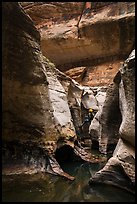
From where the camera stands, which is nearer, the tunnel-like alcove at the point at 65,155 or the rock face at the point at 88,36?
the tunnel-like alcove at the point at 65,155

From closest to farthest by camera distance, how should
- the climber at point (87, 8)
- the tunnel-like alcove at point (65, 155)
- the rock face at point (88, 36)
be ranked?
1. the tunnel-like alcove at point (65, 155)
2. the rock face at point (88, 36)
3. the climber at point (87, 8)

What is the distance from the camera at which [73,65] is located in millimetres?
21531

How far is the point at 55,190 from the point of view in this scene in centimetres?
432

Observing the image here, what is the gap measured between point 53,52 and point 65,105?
13.8 meters

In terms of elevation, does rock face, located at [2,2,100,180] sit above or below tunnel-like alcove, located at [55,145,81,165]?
above

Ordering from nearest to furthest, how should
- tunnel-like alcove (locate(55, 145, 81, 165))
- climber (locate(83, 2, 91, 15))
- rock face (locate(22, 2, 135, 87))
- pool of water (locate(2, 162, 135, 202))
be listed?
pool of water (locate(2, 162, 135, 202)) < tunnel-like alcove (locate(55, 145, 81, 165)) < rock face (locate(22, 2, 135, 87)) < climber (locate(83, 2, 91, 15))

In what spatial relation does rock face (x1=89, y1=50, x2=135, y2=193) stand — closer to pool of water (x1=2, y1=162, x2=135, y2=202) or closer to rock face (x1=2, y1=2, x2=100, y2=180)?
pool of water (x1=2, y1=162, x2=135, y2=202)

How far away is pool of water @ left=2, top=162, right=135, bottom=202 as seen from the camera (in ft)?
12.3

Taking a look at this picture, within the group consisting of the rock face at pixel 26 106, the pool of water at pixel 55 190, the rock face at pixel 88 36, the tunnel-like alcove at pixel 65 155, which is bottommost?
the pool of water at pixel 55 190

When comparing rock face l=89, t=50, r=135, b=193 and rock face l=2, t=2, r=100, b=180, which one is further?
rock face l=2, t=2, r=100, b=180

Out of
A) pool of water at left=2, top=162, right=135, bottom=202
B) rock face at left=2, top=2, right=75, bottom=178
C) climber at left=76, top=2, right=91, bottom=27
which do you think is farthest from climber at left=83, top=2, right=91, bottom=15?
pool of water at left=2, top=162, right=135, bottom=202

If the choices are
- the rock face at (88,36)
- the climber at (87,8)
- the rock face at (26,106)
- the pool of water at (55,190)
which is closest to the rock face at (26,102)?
the rock face at (26,106)

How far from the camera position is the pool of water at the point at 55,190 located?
148 inches

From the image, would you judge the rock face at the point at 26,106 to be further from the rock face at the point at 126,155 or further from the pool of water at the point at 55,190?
the rock face at the point at 126,155
